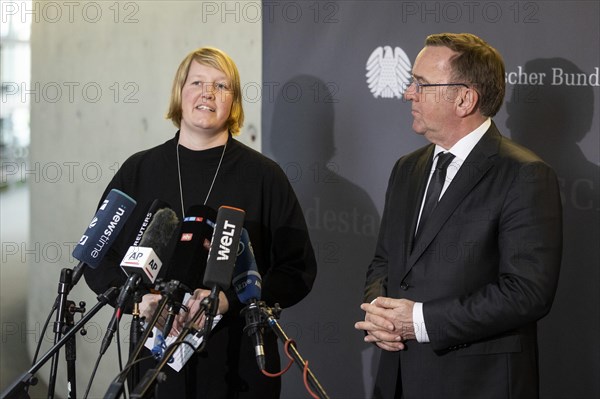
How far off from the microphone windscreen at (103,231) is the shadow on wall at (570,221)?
6.28 ft

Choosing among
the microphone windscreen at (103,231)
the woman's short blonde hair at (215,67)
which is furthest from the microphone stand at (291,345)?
the woman's short blonde hair at (215,67)

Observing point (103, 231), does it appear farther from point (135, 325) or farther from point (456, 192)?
point (456, 192)

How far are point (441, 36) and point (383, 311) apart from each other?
2.90 ft

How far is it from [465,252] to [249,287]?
0.68 metres

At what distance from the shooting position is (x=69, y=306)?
1.98 meters

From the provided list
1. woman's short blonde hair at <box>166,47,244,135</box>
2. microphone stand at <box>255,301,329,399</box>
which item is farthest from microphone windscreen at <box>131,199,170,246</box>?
woman's short blonde hair at <box>166,47,244,135</box>

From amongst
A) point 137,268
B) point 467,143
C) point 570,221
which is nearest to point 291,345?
point 137,268

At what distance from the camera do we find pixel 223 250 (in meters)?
1.68

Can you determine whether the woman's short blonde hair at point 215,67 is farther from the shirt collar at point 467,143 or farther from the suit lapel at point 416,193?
the shirt collar at point 467,143

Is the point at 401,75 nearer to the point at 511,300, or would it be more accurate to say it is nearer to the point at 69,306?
the point at 511,300

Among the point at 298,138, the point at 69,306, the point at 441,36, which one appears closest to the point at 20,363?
the point at 298,138

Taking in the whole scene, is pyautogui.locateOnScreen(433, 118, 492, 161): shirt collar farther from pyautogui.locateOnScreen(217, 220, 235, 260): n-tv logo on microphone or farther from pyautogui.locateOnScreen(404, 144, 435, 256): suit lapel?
pyautogui.locateOnScreen(217, 220, 235, 260): n-tv logo on microphone

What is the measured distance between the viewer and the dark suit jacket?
2088 millimetres

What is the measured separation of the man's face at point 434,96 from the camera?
92.0 inches
